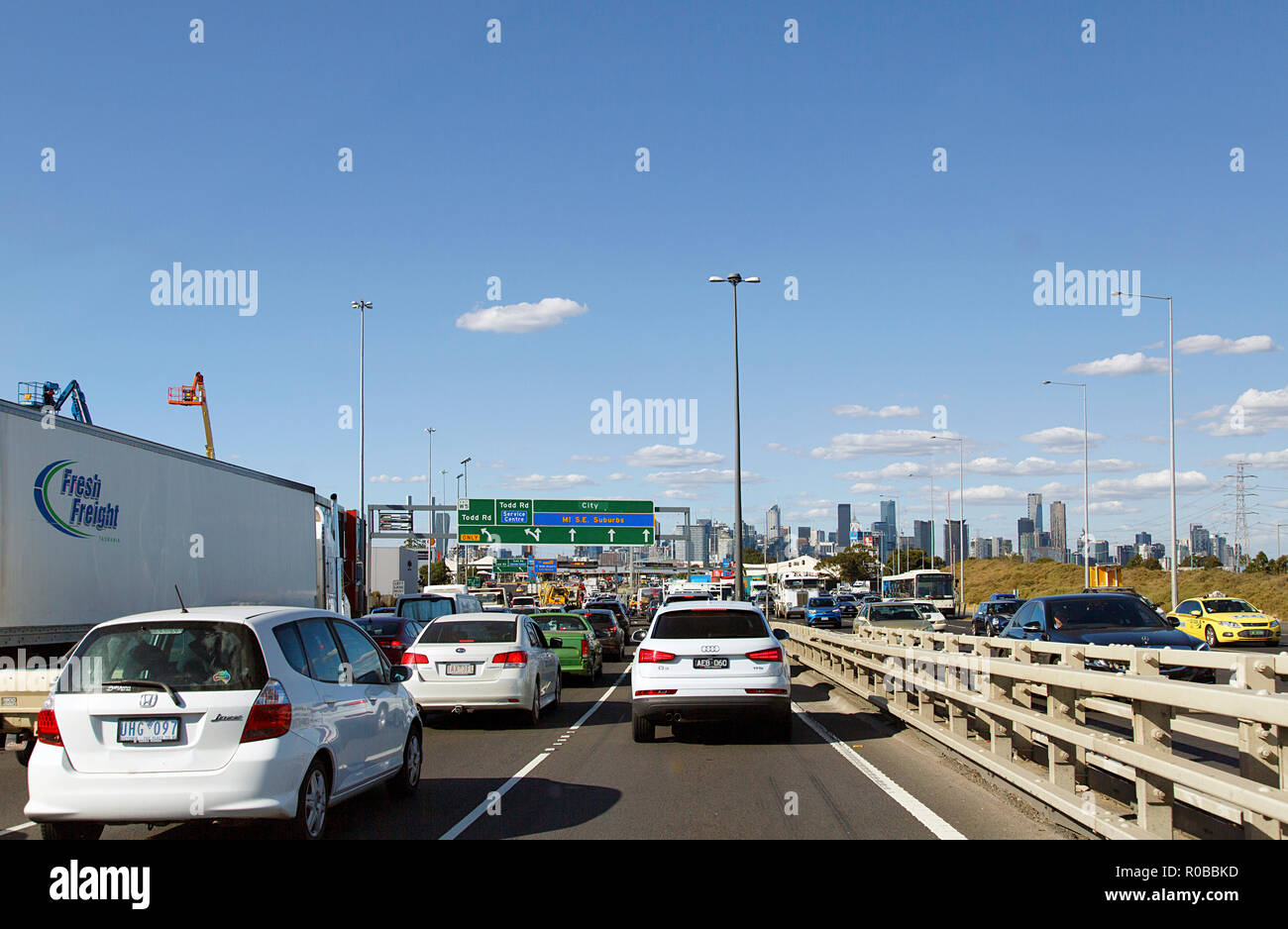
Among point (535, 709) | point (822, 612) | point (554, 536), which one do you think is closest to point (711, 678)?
point (535, 709)

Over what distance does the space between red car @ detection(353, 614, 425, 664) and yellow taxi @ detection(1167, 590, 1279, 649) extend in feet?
79.2

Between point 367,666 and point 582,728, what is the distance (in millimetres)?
6720

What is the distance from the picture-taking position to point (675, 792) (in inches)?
402

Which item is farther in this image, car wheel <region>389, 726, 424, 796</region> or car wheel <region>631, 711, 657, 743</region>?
car wheel <region>631, 711, 657, 743</region>

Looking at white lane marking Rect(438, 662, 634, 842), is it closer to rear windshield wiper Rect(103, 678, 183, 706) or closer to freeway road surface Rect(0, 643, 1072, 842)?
freeway road surface Rect(0, 643, 1072, 842)

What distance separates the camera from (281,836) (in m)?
7.58

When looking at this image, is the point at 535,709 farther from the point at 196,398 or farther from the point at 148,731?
the point at 196,398

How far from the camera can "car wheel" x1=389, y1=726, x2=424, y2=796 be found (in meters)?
9.84

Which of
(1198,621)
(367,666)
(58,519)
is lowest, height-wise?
(1198,621)

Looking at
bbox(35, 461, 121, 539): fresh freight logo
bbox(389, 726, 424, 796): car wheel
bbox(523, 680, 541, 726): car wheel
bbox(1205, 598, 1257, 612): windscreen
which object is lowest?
bbox(1205, 598, 1257, 612): windscreen

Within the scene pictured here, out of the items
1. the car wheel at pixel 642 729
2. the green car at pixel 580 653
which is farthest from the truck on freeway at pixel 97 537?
the car wheel at pixel 642 729

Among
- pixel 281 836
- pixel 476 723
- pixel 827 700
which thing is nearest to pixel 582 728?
pixel 476 723

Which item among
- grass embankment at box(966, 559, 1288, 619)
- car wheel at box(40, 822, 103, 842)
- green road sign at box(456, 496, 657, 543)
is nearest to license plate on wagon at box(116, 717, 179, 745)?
car wheel at box(40, 822, 103, 842)
